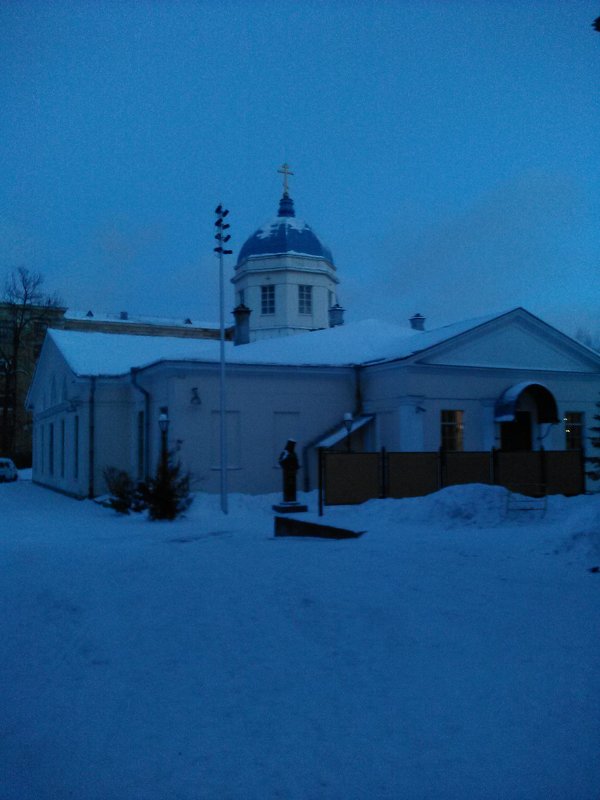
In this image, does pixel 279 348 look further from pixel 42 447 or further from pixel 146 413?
pixel 42 447

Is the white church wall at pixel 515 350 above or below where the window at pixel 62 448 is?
above

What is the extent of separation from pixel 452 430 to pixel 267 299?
1797 centimetres

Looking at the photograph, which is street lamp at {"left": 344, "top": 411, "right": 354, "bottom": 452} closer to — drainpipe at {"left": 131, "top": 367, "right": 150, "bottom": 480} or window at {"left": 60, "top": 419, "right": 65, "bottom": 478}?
drainpipe at {"left": 131, "top": 367, "right": 150, "bottom": 480}

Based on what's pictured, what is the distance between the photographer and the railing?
57.8 feet

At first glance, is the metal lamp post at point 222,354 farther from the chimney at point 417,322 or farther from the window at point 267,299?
the window at point 267,299

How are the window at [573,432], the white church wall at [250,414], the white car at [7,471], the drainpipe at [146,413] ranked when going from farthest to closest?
the white car at [7,471]
the window at [573,432]
the drainpipe at [146,413]
the white church wall at [250,414]

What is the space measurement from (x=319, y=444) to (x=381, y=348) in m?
4.64

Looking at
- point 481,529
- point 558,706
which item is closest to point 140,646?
point 558,706

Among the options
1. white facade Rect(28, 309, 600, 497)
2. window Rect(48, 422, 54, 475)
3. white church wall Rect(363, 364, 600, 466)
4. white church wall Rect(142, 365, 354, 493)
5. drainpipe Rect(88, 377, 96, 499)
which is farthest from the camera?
window Rect(48, 422, 54, 475)

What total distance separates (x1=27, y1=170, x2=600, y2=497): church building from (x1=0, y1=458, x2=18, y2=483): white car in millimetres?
11135

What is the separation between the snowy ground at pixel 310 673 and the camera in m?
4.25

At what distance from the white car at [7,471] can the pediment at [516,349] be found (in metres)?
25.6

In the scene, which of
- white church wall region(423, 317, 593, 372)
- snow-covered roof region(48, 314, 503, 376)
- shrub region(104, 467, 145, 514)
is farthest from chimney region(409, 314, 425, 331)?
shrub region(104, 467, 145, 514)

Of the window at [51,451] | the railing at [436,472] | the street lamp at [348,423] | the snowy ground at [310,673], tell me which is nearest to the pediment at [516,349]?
the street lamp at [348,423]
